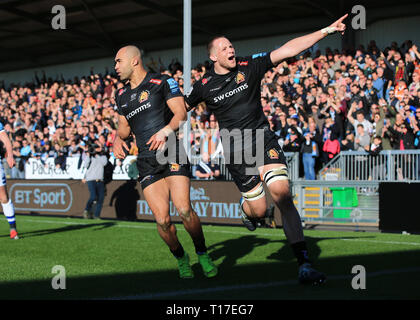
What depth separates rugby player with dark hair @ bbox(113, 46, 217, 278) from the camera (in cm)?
682

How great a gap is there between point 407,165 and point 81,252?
8.91 metres

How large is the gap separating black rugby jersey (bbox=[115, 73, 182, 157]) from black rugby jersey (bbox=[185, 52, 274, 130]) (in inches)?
20.5

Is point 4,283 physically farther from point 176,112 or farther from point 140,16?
point 140,16

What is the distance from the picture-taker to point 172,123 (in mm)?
6648

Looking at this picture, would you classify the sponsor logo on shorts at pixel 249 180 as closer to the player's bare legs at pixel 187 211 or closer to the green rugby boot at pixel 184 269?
the player's bare legs at pixel 187 211

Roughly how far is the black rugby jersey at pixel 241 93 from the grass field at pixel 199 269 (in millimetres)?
1834

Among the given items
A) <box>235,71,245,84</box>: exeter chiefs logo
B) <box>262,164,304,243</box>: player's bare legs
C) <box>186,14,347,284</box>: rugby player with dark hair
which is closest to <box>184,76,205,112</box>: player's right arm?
<box>186,14,347,284</box>: rugby player with dark hair

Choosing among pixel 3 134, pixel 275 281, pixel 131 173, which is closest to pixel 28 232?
pixel 3 134

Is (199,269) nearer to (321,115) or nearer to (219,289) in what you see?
(219,289)

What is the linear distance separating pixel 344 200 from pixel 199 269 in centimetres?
870

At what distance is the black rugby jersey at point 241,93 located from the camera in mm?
7012

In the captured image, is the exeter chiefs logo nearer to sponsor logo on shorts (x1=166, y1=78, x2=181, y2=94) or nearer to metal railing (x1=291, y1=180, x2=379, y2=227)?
sponsor logo on shorts (x1=166, y1=78, x2=181, y2=94)

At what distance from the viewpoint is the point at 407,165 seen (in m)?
15.0

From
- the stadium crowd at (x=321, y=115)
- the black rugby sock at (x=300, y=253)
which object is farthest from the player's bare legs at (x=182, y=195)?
the stadium crowd at (x=321, y=115)
